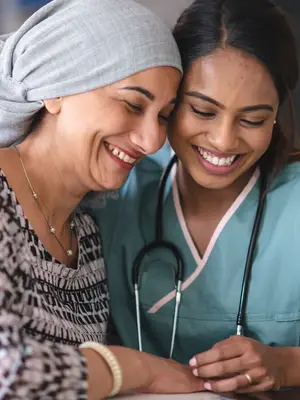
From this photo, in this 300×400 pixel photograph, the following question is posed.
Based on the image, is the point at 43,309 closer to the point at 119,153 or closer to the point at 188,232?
the point at 119,153

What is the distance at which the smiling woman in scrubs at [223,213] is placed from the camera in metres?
1.13

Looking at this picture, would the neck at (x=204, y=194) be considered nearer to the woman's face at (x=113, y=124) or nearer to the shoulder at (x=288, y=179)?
the shoulder at (x=288, y=179)

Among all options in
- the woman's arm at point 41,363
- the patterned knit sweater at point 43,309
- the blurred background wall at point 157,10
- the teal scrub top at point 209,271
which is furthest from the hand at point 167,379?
the blurred background wall at point 157,10

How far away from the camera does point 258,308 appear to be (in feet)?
4.09

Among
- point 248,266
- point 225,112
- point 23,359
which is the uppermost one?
point 225,112

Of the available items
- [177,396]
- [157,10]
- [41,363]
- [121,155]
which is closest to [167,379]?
[177,396]

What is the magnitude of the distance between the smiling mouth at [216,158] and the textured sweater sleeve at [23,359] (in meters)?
0.45

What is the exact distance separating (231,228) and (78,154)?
0.40 meters

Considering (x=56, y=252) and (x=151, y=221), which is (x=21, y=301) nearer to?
(x=56, y=252)

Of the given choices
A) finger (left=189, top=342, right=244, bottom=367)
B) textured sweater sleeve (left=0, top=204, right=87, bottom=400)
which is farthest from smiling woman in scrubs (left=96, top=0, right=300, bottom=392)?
textured sweater sleeve (left=0, top=204, right=87, bottom=400)

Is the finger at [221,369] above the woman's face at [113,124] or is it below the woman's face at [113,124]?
below

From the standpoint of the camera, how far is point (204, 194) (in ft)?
4.42

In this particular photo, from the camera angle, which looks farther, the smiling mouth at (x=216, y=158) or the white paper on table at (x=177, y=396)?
the smiling mouth at (x=216, y=158)

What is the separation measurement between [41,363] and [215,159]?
0.55 m
